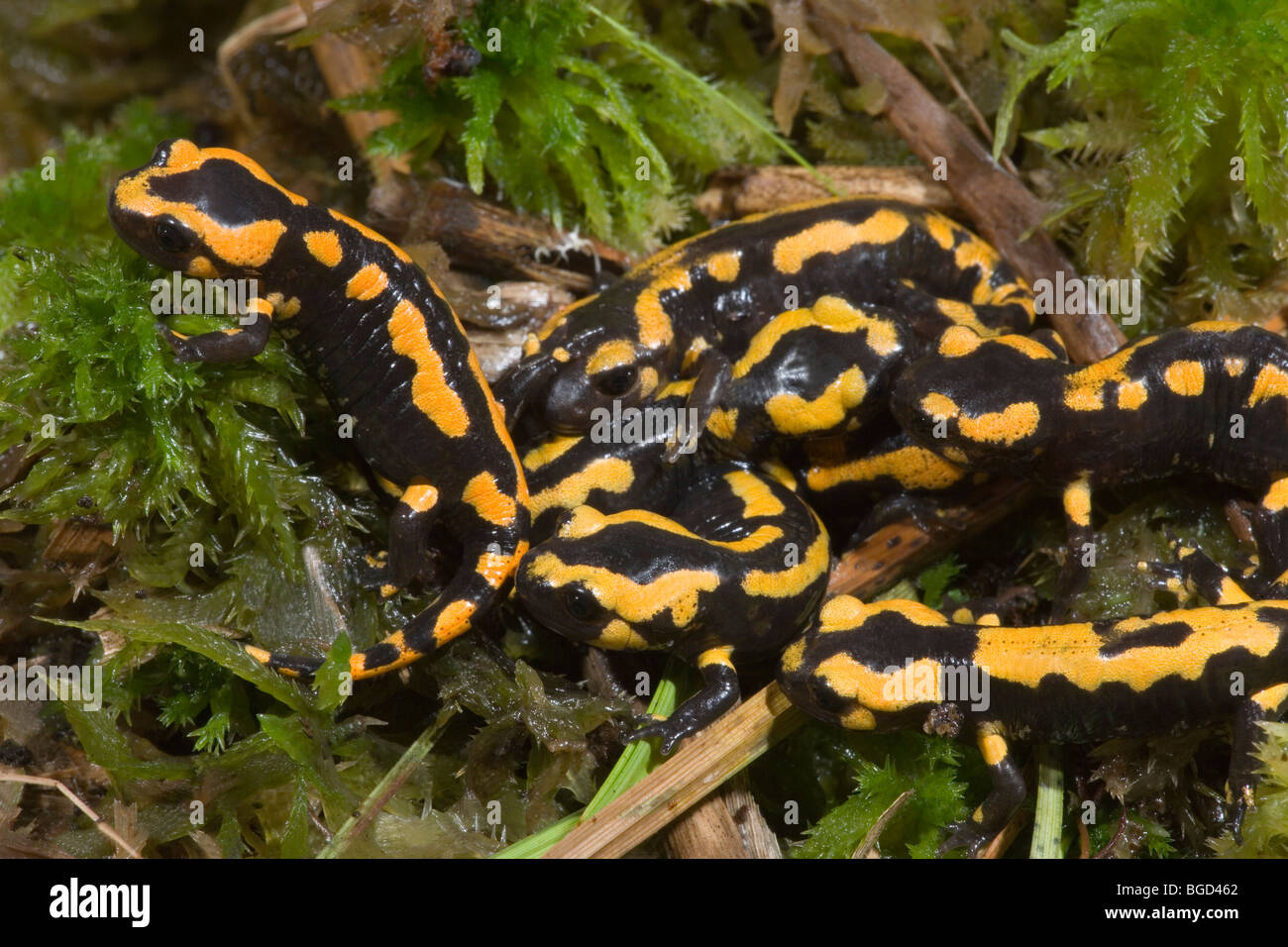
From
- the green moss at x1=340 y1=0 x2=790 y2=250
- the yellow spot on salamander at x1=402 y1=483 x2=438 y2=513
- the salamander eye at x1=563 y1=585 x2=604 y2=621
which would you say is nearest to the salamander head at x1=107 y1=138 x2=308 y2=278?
the green moss at x1=340 y1=0 x2=790 y2=250

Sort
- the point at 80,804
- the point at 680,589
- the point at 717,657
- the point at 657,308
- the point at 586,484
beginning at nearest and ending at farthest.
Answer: the point at 80,804
the point at 680,589
the point at 717,657
the point at 586,484
the point at 657,308

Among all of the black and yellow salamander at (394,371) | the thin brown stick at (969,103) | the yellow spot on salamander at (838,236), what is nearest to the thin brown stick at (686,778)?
the black and yellow salamander at (394,371)

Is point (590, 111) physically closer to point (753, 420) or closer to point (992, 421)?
point (753, 420)

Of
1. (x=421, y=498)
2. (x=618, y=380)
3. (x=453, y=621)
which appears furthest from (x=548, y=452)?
(x=453, y=621)

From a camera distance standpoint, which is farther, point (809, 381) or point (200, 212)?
point (809, 381)

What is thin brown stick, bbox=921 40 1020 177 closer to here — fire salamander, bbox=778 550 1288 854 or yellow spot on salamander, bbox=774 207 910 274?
yellow spot on salamander, bbox=774 207 910 274

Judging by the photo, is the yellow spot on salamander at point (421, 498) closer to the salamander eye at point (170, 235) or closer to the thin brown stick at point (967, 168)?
the salamander eye at point (170, 235)

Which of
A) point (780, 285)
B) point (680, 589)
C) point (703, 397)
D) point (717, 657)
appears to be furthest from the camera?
point (780, 285)

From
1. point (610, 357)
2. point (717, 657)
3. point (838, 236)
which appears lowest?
point (717, 657)
